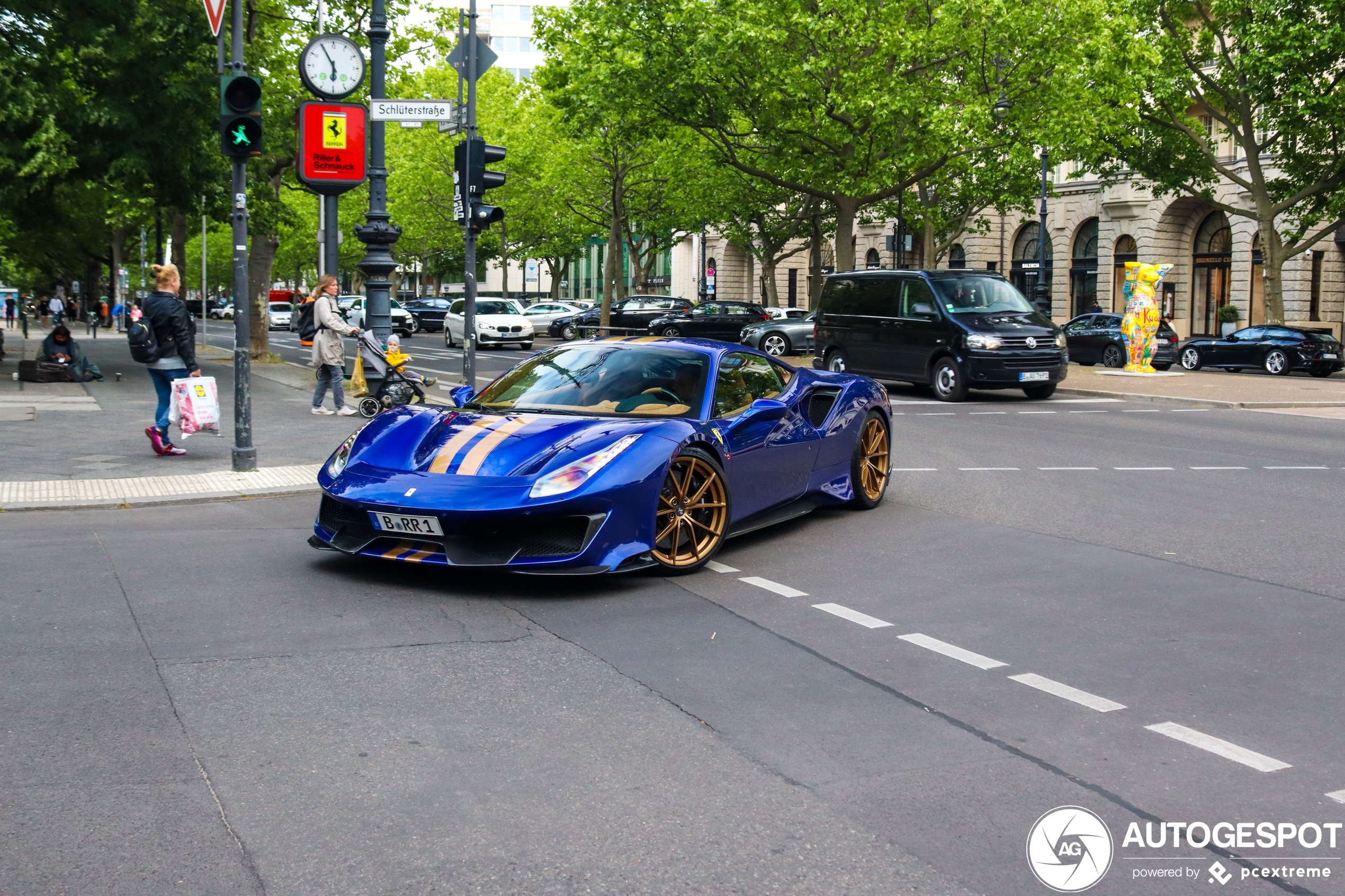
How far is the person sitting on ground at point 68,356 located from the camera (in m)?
21.2

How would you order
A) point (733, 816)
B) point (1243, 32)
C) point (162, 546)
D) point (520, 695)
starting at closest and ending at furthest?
point (733, 816) → point (520, 695) → point (162, 546) → point (1243, 32)

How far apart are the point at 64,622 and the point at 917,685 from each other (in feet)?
12.4

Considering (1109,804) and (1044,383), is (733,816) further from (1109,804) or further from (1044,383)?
(1044,383)

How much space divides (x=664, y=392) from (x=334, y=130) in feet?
30.5

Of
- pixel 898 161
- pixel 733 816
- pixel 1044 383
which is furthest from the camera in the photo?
pixel 898 161

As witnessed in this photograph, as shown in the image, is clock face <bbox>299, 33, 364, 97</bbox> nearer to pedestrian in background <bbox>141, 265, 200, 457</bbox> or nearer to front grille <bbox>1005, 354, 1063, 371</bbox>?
pedestrian in background <bbox>141, 265, 200, 457</bbox>

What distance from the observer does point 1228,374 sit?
101 ft

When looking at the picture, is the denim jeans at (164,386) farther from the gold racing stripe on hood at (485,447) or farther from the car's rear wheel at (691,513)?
the car's rear wheel at (691,513)

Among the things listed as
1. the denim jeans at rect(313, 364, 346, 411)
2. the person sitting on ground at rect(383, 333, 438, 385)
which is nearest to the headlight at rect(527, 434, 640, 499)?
the denim jeans at rect(313, 364, 346, 411)

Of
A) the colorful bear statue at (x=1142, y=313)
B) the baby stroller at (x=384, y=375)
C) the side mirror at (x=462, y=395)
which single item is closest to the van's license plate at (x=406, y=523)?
the side mirror at (x=462, y=395)

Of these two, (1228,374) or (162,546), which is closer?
(162,546)

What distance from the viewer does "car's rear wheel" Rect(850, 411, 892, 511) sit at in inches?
374

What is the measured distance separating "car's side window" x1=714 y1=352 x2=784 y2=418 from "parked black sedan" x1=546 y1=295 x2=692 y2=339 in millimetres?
37487

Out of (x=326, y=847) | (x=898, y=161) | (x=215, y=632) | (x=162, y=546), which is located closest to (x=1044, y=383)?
(x=898, y=161)
